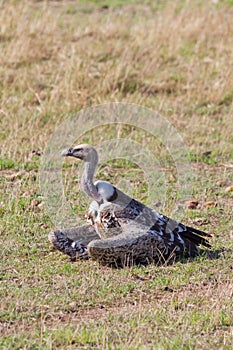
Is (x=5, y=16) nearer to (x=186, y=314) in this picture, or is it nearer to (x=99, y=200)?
(x=99, y=200)

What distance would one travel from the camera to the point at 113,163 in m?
9.38

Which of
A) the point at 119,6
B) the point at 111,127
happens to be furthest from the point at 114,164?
the point at 119,6

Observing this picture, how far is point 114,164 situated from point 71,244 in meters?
2.70

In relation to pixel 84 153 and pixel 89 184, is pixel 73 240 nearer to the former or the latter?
pixel 89 184

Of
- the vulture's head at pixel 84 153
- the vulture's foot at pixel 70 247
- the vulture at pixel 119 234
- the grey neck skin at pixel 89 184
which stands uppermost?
the vulture's head at pixel 84 153

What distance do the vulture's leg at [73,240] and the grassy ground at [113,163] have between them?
0.11 meters

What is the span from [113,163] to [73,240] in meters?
2.70

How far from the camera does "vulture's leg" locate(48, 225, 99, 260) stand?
674cm

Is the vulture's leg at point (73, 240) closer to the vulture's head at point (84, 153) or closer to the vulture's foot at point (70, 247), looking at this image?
the vulture's foot at point (70, 247)

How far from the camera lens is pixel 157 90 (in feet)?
38.2

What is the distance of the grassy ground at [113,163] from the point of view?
5574mm

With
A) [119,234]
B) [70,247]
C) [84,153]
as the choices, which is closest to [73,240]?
[70,247]

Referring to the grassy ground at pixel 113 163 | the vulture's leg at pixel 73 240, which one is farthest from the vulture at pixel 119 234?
the grassy ground at pixel 113 163

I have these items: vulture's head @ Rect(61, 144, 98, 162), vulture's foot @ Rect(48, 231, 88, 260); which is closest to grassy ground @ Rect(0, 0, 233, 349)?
vulture's foot @ Rect(48, 231, 88, 260)
